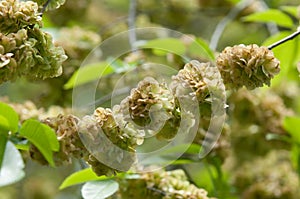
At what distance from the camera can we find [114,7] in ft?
9.29

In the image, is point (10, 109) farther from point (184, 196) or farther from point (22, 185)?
point (22, 185)

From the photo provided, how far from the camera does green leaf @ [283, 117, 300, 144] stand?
176cm

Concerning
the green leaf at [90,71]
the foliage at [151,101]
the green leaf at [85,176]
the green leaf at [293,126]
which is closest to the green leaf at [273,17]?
the foliage at [151,101]

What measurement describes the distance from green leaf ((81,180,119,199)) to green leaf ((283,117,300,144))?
2.04ft

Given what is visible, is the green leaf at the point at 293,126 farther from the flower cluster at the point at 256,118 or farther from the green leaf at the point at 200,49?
the green leaf at the point at 200,49

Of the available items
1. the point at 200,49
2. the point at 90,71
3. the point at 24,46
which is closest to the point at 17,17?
the point at 24,46

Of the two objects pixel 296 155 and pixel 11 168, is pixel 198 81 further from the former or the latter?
pixel 296 155

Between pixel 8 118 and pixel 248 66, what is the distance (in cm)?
47

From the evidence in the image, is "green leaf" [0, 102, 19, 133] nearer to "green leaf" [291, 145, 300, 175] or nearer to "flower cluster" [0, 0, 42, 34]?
"flower cluster" [0, 0, 42, 34]

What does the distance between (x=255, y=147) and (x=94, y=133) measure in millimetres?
1114

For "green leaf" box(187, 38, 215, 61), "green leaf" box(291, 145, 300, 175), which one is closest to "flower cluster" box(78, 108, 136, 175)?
"green leaf" box(187, 38, 215, 61)

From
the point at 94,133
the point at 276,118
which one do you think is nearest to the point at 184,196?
the point at 94,133

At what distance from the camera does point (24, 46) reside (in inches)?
40.3

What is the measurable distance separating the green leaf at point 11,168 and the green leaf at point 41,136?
0.04 meters
